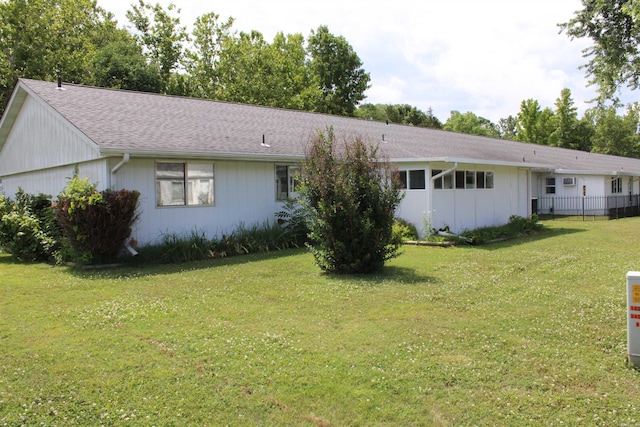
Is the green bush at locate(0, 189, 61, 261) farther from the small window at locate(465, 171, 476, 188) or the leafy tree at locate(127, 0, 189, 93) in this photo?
the leafy tree at locate(127, 0, 189, 93)

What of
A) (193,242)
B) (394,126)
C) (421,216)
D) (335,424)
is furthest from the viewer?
(394,126)

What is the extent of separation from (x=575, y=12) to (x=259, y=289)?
9808 millimetres

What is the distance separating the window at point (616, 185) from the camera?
28.4 metres

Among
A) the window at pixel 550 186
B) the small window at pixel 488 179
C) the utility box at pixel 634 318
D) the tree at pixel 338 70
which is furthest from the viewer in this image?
the tree at pixel 338 70

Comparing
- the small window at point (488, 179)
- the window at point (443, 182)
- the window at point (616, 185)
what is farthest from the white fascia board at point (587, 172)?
the window at point (443, 182)

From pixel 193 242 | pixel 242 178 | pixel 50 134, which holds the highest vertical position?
pixel 50 134

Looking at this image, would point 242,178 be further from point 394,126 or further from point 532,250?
point 394,126

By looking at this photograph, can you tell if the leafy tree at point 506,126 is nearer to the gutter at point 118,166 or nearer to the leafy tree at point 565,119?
the leafy tree at point 565,119

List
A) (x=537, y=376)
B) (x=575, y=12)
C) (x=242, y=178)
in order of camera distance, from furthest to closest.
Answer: (x=242, y=178)
(x=575, y=12)
(x=537, y=376)

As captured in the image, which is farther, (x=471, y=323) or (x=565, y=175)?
(x=565, y=175)

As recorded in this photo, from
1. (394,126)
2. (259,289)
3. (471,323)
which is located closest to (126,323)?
(259,289)

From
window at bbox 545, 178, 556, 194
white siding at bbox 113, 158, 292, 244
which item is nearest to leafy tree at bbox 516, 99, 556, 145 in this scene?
window at bbox 545, 178, 556, 194

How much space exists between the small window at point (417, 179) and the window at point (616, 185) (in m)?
19.0

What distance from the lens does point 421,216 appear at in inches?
603
